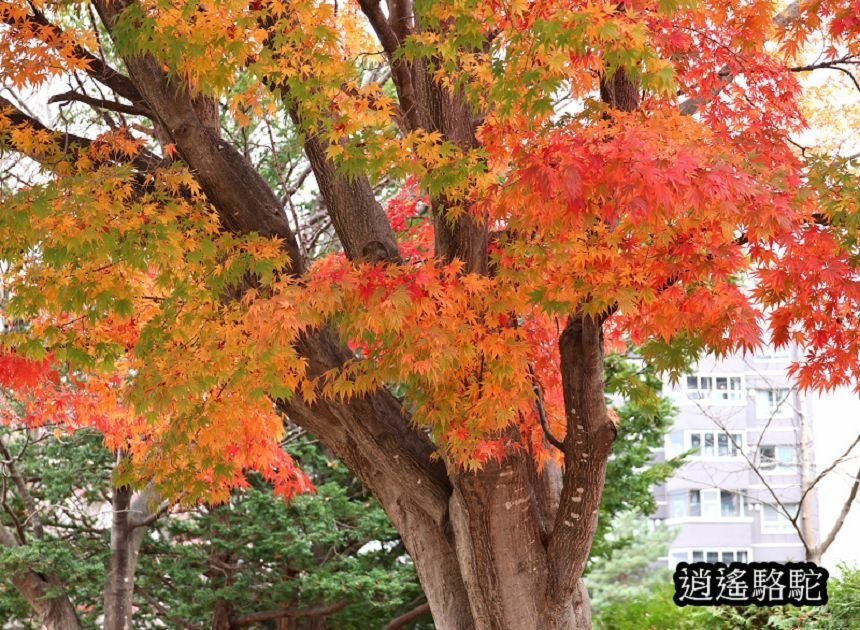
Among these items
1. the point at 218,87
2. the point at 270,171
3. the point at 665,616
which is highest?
the point at 270,171

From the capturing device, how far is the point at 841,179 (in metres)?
4.90

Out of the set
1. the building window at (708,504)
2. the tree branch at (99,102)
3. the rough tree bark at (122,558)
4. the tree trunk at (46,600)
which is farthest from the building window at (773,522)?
the tree branch at (99,102)

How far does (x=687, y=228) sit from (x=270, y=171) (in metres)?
7.28

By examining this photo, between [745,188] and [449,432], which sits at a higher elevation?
[745,188]

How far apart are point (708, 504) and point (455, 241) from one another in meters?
20.3

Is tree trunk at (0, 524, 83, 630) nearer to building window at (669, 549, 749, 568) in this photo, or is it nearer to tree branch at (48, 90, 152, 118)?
tree branch at (48, 90, 152, 118)

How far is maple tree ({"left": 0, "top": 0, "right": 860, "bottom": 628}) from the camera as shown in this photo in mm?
4578

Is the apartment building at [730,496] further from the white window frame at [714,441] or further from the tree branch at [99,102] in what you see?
the tree branch at [99,102]

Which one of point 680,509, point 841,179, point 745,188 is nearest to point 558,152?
point 745,188

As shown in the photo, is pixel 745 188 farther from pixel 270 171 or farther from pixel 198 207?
pixel 270 171

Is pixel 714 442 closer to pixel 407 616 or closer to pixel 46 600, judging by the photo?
pixel 407 616

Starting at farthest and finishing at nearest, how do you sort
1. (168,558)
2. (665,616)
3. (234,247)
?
(168,558), (665,616), (234,247)

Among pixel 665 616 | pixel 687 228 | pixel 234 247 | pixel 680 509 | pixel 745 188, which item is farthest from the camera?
pixel 680 509

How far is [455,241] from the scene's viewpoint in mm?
5699
